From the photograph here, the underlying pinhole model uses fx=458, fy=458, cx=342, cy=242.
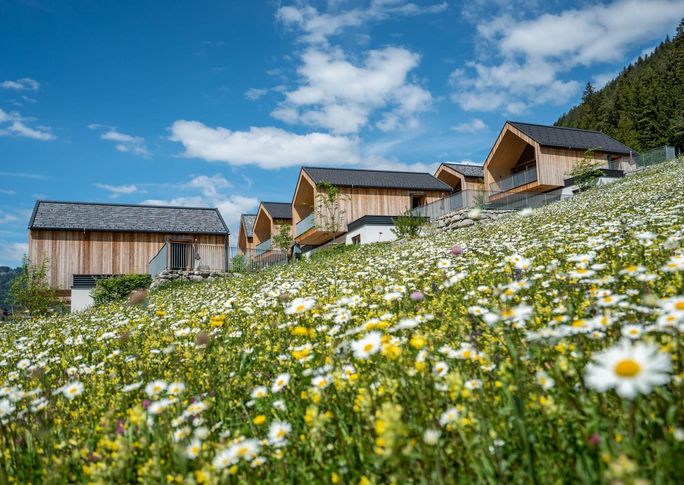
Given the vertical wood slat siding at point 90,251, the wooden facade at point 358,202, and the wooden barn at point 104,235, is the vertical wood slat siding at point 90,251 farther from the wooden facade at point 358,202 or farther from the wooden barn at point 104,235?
the wooden facade at point 358,202

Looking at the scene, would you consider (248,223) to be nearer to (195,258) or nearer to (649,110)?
(195,258)

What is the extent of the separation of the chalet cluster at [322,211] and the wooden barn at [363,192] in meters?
0.08

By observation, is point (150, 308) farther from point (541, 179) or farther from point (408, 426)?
point (541, 179)

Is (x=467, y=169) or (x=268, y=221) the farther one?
(x=268, y=221)

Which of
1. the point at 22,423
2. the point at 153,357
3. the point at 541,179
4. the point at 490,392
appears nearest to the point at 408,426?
the point at 490,392

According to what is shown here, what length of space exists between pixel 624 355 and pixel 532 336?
83 cm

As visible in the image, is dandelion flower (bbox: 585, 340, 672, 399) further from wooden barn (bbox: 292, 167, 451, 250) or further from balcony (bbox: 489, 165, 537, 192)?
balcony (bbox: 489, 165, 537, 192)

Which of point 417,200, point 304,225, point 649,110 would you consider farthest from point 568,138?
point 649,110

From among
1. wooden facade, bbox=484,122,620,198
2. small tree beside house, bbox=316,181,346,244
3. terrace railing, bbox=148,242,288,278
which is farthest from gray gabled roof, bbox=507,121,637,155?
terrace railing, bbox=148,242,288,278

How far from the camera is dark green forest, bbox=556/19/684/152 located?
2608 inches

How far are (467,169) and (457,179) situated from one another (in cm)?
165

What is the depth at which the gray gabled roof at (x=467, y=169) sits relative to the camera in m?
45.5

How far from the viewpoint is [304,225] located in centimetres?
3950

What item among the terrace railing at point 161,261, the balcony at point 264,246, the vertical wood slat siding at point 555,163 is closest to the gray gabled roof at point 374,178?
the vertical wood slat siding at point 555,163
